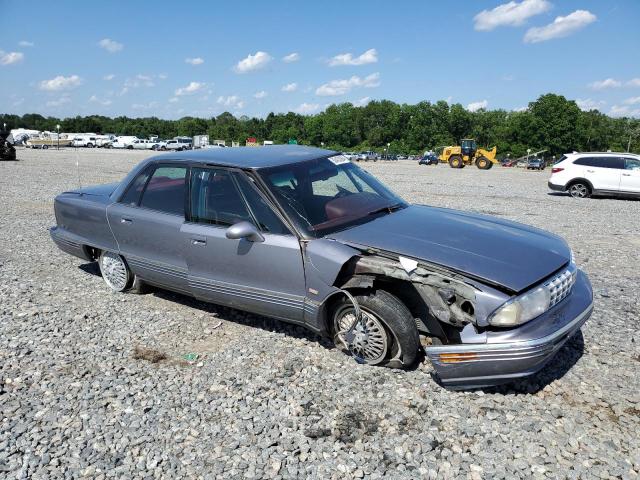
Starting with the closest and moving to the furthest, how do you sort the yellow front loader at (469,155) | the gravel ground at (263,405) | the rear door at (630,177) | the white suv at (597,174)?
1. the gravel ground at (263,405)
2. the rear door at (630,177)
3. the white suv at (597,174)
4. the yellow front loader at (469,155)

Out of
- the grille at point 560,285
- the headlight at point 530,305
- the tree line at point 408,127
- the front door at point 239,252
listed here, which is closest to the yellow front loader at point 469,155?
the grille at point 560,285

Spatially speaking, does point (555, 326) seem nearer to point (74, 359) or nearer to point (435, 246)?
point (435, 246)

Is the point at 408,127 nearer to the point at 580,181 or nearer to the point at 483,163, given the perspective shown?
the point at 483,163

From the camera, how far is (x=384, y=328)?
356cm

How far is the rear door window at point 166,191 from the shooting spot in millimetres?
4602

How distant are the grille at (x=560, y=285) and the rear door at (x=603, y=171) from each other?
13.5m

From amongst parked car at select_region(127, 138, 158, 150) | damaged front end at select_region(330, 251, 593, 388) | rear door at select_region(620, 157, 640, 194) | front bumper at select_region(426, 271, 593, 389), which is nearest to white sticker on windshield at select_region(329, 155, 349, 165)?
damaged front end at select_region(330, 251, 593, 388)

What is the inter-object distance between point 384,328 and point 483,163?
37484 mm

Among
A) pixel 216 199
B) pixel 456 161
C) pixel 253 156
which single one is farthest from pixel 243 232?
pixel 456 161

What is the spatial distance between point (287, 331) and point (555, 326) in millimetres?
2233

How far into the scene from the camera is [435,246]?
11.7 feet

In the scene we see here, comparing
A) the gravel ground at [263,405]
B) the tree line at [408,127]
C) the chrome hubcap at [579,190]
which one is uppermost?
the tree line at [408,127]

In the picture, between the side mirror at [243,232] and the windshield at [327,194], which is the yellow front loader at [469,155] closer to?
the windshield at [327,194]

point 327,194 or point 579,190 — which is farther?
point 579,190
